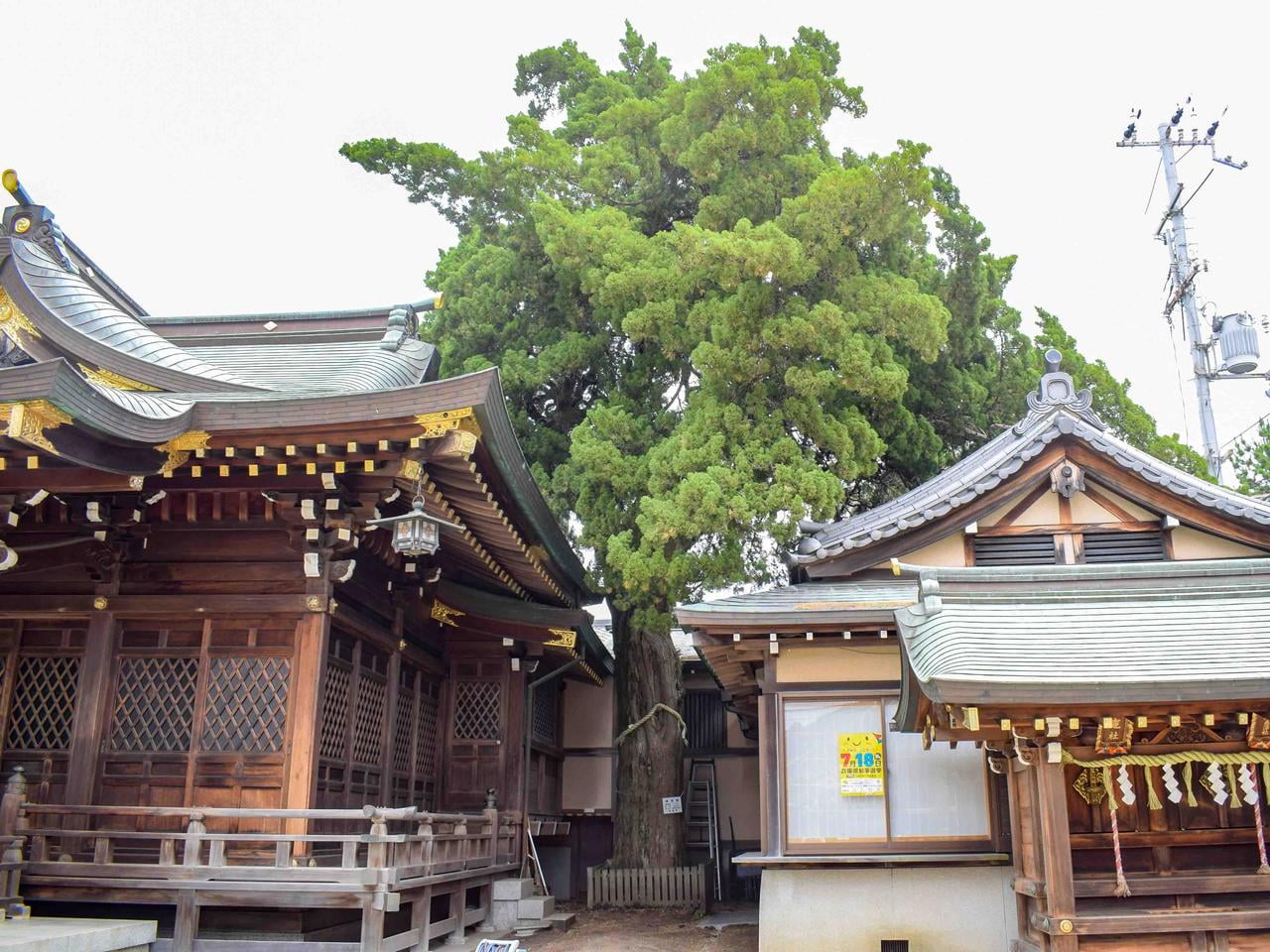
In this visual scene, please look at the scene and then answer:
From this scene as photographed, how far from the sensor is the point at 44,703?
10.2 m

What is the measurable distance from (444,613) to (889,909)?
6556 millimetres

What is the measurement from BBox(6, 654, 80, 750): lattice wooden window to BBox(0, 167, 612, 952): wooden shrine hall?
0.02 metres

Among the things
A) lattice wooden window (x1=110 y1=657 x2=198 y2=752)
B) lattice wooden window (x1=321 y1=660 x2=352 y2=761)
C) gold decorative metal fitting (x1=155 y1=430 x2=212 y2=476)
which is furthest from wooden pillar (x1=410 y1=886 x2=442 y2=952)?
gold decorative metal fitting (x1=155 y1=430 x2=212 y2=476)

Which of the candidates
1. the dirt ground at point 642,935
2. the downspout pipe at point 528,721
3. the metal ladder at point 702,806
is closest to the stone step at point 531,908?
Answer: the dirt ground at point 642,935

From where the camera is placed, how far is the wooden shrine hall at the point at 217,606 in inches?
350

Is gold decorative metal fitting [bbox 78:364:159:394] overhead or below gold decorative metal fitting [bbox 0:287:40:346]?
below

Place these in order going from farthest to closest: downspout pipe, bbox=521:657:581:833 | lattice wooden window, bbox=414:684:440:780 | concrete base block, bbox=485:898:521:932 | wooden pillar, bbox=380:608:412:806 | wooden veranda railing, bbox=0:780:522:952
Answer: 1. downspout pipe, bbox=521:657:581:833
2. lattice wooden window, bbox=414:684:440:780
3. concrete base block, bbox=485:898:521:932
4. wooden pillar, bbox=380:608:412:806
5. wooden veranda railing, bbox=0:780:522:952

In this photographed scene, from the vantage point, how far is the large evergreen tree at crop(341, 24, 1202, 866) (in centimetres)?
1432

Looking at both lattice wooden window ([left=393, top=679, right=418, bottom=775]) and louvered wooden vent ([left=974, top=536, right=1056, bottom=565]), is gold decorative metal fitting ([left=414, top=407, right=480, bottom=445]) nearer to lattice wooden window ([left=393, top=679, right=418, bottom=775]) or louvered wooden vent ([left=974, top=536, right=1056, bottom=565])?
lattice wooden window ([left=393, top=679, right=418, bottom=775])

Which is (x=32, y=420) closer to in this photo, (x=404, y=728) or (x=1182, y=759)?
(x=404, y=728)

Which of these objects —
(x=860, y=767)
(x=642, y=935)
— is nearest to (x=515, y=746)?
(x=642, y=935)

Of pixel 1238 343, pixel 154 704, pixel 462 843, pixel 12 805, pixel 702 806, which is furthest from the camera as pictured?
pixel 1238 343

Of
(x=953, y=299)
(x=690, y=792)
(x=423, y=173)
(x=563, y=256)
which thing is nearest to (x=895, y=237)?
(x=953, y=299)

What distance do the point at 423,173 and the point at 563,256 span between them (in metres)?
4.22
